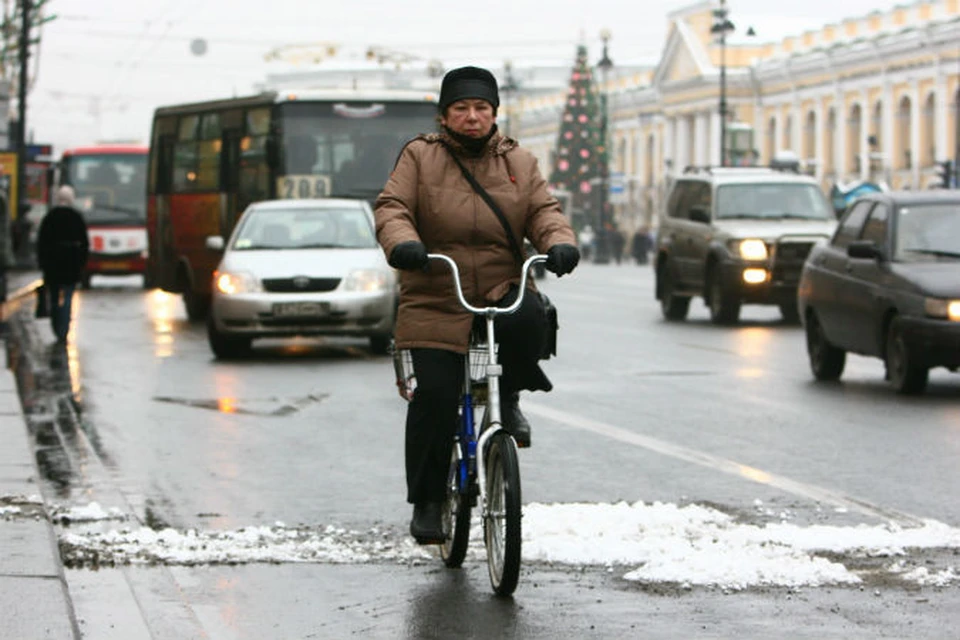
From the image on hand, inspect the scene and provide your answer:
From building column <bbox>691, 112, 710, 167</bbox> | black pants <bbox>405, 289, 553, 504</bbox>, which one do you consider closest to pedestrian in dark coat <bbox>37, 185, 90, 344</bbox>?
black pants <bbox>405, 289, 553, 504</bbox>

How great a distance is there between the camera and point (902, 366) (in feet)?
52.0

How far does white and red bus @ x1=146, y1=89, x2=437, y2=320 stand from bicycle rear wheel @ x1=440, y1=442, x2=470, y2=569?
19.4m

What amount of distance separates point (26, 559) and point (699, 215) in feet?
68.6

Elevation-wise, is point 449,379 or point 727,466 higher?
point 449,379

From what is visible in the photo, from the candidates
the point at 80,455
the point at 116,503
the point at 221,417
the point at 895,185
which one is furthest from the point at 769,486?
the point at 895,185

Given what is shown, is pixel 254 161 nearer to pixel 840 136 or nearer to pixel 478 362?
pixel 478 362

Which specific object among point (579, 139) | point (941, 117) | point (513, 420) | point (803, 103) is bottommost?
point (513, 420)

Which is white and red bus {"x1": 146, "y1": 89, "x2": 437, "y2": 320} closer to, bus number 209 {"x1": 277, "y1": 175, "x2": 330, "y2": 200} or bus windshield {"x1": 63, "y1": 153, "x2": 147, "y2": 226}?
bus number 209 {"x1": 277, "y1": 175, "x2": 330, "y2": 200}

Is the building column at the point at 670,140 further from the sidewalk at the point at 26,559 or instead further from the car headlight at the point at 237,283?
the sidewalk at the point at 26,559

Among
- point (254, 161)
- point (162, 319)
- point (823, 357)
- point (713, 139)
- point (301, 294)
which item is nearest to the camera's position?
point (823, 357)

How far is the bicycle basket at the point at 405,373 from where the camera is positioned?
754cm

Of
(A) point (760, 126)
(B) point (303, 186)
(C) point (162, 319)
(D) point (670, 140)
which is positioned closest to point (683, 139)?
(D) point (670, 140)

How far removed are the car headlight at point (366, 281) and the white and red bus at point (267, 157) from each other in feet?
20.8

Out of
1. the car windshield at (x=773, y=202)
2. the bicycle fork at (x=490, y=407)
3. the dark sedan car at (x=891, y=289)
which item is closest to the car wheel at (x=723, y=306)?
the car windshield at (x=773, y=202)
